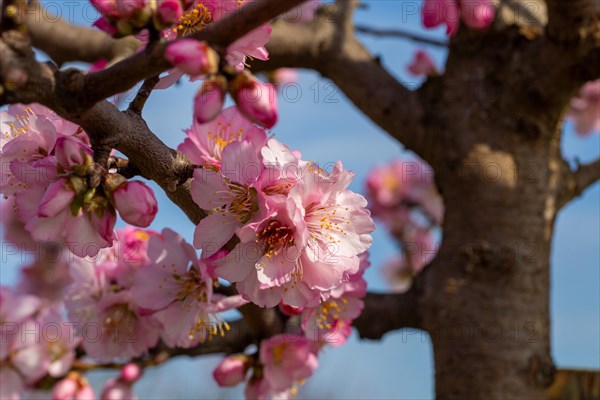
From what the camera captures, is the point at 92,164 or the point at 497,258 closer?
the point at 92,164

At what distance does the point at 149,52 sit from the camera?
0.69m

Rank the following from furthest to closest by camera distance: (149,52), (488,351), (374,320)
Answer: (374,320) < (488,351) < (149,52)

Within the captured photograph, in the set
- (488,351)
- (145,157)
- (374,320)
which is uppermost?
(145,157)

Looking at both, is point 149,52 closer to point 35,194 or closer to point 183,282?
point 35,194

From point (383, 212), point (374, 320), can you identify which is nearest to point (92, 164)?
point (374, 320)

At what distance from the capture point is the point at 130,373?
184cm

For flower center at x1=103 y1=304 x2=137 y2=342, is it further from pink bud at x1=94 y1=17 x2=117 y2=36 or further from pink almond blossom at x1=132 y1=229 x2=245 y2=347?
pink bud at x1=94 y1=17 x2=117 y2=36

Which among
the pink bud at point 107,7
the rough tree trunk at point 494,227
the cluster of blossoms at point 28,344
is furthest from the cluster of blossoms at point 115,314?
the rough tree trunk at point 494,227

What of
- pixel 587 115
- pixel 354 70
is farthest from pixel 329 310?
pixel 587 115

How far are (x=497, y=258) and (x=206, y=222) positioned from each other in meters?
1.05

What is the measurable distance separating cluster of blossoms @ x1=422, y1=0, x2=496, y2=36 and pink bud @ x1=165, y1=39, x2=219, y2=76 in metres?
1.34

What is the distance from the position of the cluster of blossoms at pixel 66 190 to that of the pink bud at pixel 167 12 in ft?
0.61

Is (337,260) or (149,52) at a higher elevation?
(149,52)

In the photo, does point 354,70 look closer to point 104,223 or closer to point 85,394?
point 85,394
